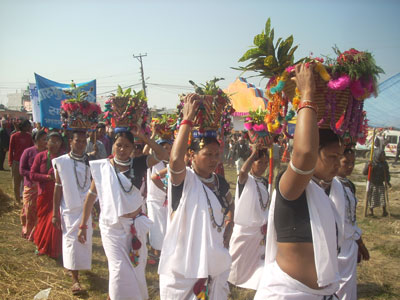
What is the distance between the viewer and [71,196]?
216 inches

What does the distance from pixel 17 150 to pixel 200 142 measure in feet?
28.5

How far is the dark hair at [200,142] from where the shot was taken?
11.4 feet

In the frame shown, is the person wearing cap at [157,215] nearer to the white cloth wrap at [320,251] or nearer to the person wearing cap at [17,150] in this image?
the white cloth wrap at [320,251]

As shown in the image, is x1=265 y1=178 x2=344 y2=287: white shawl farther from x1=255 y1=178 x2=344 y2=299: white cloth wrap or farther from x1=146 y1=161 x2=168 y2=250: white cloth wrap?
x1=146 y1=161 x2=168 y2=250: white cloth wrap

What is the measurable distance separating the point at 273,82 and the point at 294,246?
46.3 inches

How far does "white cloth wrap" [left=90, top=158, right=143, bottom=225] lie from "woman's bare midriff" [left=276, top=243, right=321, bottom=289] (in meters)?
2.43

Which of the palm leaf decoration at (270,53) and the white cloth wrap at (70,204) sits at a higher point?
the palm leaf decoration at (270,53)

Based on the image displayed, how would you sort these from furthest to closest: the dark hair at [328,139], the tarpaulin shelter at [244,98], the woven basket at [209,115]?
the tarpaulin shelter at [244,98]
the woven basket at [209,115]
the dark hair at [328,139]

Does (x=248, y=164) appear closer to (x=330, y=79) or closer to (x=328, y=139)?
(x=328, y=139)

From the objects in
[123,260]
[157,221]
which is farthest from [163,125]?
[123,260]

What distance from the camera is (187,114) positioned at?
3.01m

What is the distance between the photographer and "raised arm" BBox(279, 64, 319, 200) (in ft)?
6.53

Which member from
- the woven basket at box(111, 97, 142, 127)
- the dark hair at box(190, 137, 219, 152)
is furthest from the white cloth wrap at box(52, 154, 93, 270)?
the dark hair at box(190, 137, 219, 152)

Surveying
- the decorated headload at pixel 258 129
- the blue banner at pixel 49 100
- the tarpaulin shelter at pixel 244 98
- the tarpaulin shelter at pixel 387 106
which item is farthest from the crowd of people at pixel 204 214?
the tarpaulin shelter at pixel 244 98
